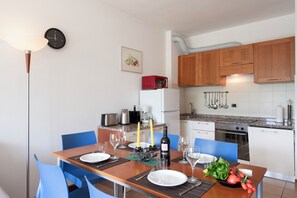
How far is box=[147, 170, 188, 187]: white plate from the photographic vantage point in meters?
1.14

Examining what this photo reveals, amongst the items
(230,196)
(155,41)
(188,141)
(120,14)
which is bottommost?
(230,196)

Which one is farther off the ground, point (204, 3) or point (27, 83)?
point (204, 3)

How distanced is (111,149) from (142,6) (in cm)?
236

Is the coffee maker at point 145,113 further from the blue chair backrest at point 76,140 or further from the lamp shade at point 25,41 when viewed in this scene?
the lamp shade at point 25,41

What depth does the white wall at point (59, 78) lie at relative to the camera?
214 centimetres

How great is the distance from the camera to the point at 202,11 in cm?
332

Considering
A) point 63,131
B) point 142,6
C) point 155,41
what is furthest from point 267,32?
point 63,131

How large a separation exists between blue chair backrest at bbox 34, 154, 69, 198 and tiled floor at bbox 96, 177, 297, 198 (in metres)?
1.36

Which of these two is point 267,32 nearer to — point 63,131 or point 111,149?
point 111,149

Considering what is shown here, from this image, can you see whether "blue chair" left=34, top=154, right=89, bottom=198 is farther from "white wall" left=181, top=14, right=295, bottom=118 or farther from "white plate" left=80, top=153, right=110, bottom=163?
"white wall" left=181, top=14, right=295, bottom=118

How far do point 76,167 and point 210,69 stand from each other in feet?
10.1

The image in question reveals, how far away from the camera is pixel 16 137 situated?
2.17 meters

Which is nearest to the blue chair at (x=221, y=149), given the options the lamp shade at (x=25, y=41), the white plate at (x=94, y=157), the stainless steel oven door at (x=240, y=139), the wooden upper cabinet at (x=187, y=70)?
the white plate at (x=94, y=157)

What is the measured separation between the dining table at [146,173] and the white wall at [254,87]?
2633 mm
